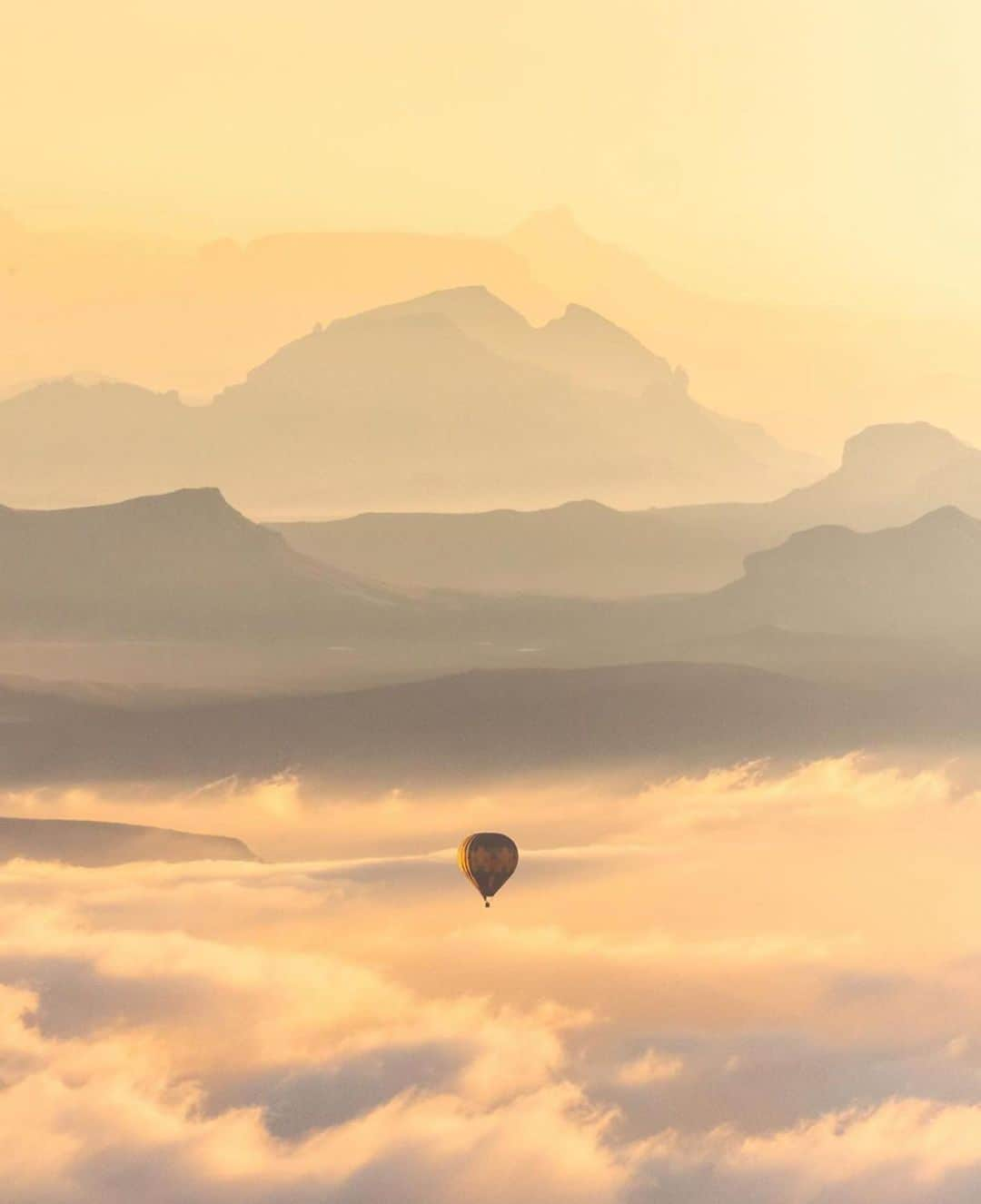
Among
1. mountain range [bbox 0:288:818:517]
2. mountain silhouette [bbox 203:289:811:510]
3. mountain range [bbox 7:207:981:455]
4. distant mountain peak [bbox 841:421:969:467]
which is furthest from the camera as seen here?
distant mountain peak [bbox 841:421:969:467]

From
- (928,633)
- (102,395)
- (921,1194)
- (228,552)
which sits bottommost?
(921,1194)

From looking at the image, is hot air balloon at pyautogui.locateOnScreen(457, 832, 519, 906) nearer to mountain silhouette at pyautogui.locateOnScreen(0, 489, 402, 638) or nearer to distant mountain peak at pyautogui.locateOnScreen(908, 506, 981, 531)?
mountain silhouette at pyautogui.locateOnScreen(0, 489, 402, 638)

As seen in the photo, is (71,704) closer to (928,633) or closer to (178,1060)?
(178,1060)

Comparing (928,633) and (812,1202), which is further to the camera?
(928,633)

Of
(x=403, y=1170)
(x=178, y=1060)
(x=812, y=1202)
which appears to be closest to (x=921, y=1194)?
(x=812, y=1202)

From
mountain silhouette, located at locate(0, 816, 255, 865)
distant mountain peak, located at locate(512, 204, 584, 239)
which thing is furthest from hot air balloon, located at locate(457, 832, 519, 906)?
distant mountain peak, located at locate(512, 204, 584, 239)

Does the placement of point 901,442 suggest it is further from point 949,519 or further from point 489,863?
point 489,863

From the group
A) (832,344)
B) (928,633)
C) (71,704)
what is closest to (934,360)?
(832,344)

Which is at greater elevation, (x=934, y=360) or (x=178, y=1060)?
(x=934, y=360)

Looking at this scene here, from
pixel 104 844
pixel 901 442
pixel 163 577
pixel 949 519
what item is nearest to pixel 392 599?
pixel 163 577
